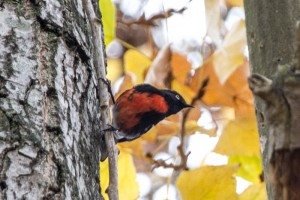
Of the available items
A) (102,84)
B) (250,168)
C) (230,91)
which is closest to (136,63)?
(230,91)

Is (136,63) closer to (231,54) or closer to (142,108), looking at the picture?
(142,108)

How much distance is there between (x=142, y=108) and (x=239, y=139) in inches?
10.5

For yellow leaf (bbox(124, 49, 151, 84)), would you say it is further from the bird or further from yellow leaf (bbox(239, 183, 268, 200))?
yellow leaf (bbox(239, 183, 268, 200))

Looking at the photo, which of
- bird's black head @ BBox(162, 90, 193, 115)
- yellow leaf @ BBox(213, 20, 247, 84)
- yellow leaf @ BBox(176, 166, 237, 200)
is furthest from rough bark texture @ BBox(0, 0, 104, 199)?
bird's black head @ BBox(162, 90, 193, 115)

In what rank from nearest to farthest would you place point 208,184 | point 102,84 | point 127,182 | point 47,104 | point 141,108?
point 47,104, point 102,84, point 208,184, point 127,182, point 141,108

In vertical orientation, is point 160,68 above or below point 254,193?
above

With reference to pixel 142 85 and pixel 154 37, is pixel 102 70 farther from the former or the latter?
pixel 154 37

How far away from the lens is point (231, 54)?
4.41ft

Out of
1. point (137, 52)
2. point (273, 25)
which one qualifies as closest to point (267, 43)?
point (273, 25)

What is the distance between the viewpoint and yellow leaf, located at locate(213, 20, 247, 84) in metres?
1.34

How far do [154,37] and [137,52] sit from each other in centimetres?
19

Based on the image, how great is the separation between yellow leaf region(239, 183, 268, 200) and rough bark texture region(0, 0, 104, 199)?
0.43 meters

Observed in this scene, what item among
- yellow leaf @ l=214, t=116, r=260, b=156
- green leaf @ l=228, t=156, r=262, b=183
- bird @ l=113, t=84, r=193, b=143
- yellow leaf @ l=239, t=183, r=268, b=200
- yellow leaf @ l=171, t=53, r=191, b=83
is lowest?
yellow leaf @ l=239, t=183, r=268, b=200

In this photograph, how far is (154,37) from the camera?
1705 millimetres
